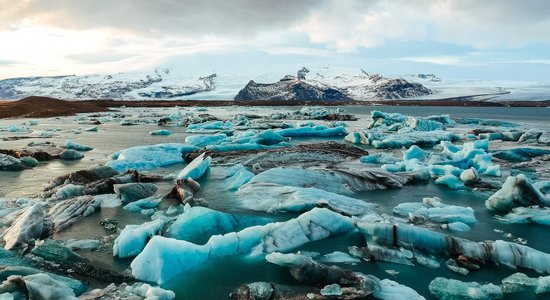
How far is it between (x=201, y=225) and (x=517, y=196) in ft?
16.6

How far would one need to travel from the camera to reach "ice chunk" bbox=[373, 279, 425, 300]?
12.5 ft

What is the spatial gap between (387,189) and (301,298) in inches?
197

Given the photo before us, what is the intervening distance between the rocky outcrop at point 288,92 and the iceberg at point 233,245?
92.5 metres

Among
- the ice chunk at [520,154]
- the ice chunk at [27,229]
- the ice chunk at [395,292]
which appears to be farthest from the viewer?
the ice chunk at [520,154]

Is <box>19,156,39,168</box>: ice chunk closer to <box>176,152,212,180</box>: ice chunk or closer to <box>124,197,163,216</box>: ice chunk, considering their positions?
<box>176,152,212,180</box>: ice chunk

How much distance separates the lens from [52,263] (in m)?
4.46

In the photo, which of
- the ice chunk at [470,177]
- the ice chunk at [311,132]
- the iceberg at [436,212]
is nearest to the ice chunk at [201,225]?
the iceberg at [436,212]

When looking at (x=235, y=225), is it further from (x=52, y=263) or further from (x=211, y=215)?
(x=52, y=263)

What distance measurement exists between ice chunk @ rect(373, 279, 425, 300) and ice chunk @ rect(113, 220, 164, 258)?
2.70 metres

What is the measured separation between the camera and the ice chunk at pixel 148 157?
10234 millimetres

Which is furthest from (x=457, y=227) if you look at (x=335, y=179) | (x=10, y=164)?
(x=10, y=164)

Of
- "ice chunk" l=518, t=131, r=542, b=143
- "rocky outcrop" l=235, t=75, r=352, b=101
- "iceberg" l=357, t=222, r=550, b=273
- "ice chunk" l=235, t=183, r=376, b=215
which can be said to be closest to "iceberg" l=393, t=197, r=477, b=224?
"ice chunk" l=235, t=183, r=376, b=215

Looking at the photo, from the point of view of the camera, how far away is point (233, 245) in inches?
192

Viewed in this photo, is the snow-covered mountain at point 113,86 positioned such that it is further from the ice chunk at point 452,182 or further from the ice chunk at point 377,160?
the ice chunk at point 452,182
